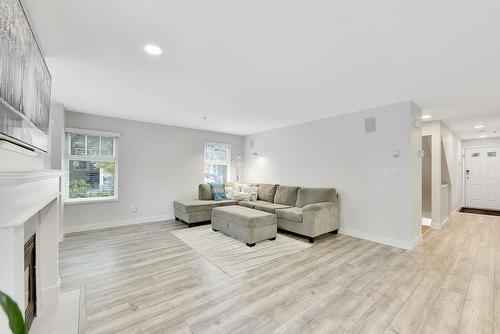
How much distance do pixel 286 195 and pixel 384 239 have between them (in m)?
2.00

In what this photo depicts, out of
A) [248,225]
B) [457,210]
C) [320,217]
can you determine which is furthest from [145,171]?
[457,210]

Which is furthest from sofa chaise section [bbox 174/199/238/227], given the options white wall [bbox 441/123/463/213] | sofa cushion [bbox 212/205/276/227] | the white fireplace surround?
white wall [bbox 441/123/463/213]

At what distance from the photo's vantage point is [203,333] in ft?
5.38

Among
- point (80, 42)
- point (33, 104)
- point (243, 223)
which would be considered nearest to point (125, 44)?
point (80, 42)

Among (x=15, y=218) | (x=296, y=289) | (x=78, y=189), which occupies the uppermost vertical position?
(x=15, y=218)

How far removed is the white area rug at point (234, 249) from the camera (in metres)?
2.82

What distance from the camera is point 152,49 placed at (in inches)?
80.2

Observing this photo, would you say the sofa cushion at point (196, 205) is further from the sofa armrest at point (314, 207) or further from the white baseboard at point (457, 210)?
the white baseboard at point (457, 210)

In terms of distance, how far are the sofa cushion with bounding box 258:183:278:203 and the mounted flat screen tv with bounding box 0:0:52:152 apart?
4.25 meters

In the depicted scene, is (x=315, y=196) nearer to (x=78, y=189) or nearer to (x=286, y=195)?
(x=286, y=195)

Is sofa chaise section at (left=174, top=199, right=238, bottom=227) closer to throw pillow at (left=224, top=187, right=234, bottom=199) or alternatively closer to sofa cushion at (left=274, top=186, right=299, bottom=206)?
throw pillow at (left=224, top=187, right=234, bottom=199)

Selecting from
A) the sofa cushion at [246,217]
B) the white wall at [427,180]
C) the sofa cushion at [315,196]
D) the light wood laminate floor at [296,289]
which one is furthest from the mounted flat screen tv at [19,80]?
the white wall at [427,180]

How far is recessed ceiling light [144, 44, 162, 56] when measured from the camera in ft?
6.53

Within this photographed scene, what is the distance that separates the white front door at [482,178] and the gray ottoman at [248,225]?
23.9 ft
